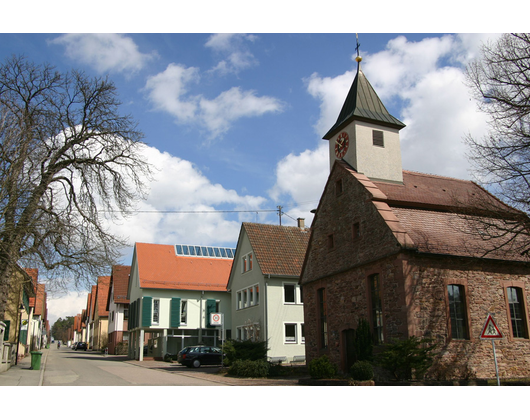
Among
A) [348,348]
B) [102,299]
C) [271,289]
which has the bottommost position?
[348,348]

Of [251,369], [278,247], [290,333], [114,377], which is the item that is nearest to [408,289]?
[251,369]

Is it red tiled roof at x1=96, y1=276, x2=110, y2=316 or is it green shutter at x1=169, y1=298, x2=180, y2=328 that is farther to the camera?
red tiled roof at x1=96, y1=276, x2=110, y2=316

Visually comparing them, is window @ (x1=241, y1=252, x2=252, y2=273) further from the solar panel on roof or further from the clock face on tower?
the solar panel on roof

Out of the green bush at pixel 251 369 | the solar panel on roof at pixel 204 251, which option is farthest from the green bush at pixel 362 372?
the solar panel on roof at pixel 204 251

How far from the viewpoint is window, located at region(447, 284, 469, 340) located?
19.8m

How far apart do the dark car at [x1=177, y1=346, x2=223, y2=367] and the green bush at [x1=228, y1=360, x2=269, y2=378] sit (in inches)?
333

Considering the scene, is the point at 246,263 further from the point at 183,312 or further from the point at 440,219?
the point at 440,219

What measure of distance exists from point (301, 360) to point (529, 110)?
71.9 ft

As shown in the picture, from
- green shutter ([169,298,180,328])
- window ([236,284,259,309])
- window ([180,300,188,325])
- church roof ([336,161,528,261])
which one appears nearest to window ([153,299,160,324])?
green shutter ([169,298,180,328])

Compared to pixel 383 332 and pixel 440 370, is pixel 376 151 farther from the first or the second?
pixel 440 370

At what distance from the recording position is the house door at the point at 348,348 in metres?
22.3

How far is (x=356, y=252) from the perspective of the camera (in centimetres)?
2241

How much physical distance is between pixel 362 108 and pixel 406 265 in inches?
440

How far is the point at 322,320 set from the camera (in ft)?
82.5
